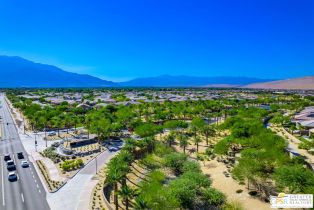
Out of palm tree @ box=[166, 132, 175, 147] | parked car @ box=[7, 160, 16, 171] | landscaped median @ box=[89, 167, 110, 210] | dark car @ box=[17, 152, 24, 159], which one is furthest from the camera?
palm tree @ box=[166, 132, 175, 147]

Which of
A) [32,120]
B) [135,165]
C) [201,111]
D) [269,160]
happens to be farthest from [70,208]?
[201,111]

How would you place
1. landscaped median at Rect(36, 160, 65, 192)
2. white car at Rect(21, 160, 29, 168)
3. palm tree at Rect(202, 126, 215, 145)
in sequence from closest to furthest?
1. landscaped median at Rect(36, 160, 65, 192)
2. white car at Rect(21, 160, 29, 168)
3. palm tree at Rect(202, 126, 215, 145)

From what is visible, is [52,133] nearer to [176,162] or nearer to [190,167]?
[176,162]

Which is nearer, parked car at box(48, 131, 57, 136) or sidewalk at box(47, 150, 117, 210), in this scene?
sidewalk at box(47, 150, 117, 210)

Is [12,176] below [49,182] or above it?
above

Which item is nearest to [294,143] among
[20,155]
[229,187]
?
[229,187]

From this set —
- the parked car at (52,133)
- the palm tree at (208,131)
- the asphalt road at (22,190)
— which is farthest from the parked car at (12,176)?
the palm tree at (208,131)

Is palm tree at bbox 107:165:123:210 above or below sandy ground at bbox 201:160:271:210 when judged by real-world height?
above

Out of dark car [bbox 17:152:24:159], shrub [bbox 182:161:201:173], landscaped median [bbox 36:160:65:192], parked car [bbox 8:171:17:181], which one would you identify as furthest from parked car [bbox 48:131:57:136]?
shrub [bbox 182:161:201:173]

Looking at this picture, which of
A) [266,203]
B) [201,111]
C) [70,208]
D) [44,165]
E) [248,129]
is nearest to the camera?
[70,208]

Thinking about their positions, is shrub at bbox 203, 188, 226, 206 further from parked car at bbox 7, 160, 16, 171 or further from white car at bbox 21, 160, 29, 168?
parked car at bbox 7, 160, 16, 171

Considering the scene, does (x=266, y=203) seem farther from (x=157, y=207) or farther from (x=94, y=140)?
(x=94, y=140)
